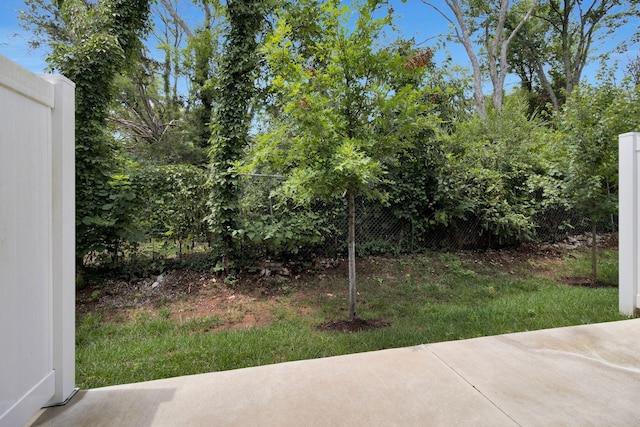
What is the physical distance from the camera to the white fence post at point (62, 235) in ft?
5.67

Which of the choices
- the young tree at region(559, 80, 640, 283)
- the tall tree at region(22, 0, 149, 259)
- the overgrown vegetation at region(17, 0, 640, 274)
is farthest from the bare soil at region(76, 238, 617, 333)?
the young tree at region(559, 80, 640, 283)

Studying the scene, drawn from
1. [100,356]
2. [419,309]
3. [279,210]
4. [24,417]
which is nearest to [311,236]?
[279,210]

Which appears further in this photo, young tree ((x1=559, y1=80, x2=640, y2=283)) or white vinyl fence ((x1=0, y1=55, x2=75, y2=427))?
young tree ((x1=559, y1=80, x2=640, y2=283))

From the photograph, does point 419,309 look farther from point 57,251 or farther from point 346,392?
point 57,251

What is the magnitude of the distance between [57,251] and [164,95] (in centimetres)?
1695

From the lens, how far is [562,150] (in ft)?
18.4

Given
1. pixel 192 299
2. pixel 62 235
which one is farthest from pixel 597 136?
pixel 62 235

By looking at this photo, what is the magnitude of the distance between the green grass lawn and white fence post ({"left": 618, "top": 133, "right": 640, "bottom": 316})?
0.88ft

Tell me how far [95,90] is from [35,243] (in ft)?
14.6

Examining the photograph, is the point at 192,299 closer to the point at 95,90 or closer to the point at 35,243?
the point at 35,243

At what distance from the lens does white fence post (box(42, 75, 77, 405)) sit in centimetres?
173

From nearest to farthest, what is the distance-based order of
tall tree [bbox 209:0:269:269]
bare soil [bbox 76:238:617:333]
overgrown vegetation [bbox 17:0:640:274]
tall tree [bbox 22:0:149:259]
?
overgrown vegetation [bbox 17:0:640:274]
bare soil [bbox 76:238:617:333]
tall tree [bbox 22:0:149:259]
tall tree [bbox 209:0:269:269]

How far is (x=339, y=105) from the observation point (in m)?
3.54

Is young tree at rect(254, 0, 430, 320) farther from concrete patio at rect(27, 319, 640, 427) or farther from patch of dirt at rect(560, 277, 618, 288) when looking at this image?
patch of dirt at rect(560, 277, 618, 288)
